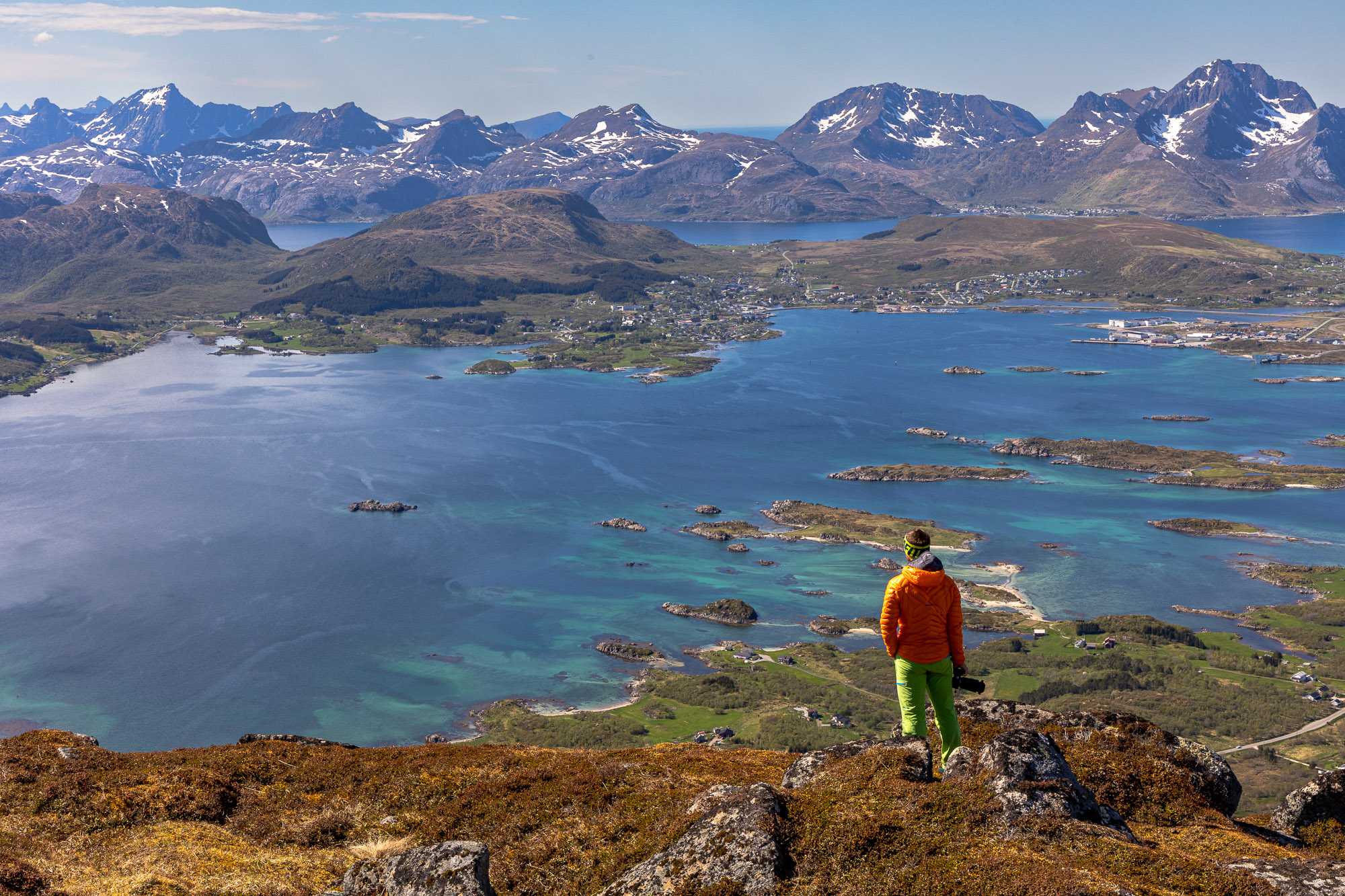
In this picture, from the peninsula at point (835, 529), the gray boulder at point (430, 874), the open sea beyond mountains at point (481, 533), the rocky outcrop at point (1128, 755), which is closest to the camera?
the gray boulder at point (430, 874)

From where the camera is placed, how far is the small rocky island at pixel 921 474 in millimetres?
134500

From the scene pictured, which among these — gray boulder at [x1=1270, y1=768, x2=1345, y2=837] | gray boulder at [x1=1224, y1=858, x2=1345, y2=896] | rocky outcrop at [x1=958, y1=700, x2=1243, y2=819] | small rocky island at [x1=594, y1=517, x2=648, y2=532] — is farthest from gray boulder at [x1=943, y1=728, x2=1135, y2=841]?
small rocky island at [x1=594, y1=517, x2=648, y2=532]

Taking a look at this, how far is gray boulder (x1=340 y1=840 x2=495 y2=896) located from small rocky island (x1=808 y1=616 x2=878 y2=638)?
75196mm

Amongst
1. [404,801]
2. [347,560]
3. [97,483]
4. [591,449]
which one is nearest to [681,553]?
[347,560]

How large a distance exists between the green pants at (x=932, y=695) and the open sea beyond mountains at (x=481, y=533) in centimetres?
6063

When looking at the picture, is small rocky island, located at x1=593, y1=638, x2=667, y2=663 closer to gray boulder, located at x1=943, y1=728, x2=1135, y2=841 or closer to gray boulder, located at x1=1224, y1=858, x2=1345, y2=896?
gray boulder, located at x1=943, y1=728, x2=1135, y2=841

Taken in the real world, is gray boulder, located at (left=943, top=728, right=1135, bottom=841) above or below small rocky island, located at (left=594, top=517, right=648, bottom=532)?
above

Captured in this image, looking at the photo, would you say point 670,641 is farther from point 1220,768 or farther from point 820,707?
point 1220,768

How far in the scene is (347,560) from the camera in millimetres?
108125

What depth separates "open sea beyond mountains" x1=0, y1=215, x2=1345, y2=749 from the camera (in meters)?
83.5

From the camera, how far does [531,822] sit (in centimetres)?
1912

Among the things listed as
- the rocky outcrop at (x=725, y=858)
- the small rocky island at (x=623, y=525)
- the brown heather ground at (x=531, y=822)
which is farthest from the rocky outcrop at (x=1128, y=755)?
the small rocky island at (x=623, y=525)

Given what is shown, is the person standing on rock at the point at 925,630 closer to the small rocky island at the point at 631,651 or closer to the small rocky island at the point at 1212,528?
the small rocky island at the point at 631,651

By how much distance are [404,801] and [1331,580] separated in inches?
3999
